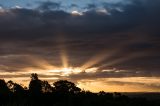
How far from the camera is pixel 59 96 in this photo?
356 ft

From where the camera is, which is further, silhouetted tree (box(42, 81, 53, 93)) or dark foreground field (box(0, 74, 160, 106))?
silhouetted tree (box(42, 81, 53, 93))

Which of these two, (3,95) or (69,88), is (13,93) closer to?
(3,95)

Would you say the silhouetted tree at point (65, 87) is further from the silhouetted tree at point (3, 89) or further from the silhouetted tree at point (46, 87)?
the silhouetted tree at point (3, 89)

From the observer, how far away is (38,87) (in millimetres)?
113125

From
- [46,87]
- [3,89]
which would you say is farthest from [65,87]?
[3,89]

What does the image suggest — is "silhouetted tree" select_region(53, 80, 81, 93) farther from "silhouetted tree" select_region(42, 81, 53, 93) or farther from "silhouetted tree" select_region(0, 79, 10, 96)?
"silhouetted tree" select_region(0, 79, 10, 96)

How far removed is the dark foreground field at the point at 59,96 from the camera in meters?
98.6

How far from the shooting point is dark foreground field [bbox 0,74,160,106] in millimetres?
98625

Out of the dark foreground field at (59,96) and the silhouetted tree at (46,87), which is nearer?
the dark foreground field at (59,96)

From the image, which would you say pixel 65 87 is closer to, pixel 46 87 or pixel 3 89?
pixel 46 87

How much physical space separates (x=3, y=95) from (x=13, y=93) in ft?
19.8

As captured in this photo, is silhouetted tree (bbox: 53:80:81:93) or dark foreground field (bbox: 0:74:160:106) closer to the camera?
dark foreground field (bbox: 0:74:160:106)

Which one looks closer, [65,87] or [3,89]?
[3,89]

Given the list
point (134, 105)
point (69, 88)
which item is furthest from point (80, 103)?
point (69, 88)
